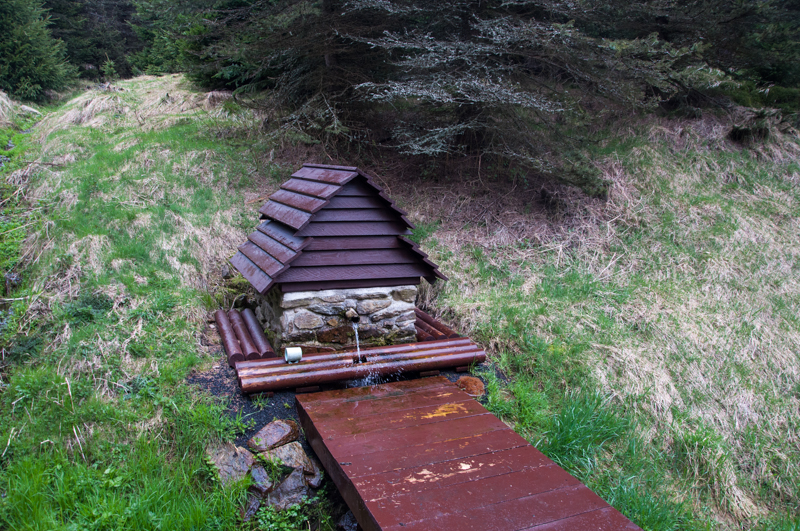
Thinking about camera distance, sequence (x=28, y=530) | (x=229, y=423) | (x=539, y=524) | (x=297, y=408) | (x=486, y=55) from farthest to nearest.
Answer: (x=486, y=55), (x=297, y=408), (x=229, y=423), (x=28, y=530), (x=539, y=524)

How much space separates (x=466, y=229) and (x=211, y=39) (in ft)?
21.0

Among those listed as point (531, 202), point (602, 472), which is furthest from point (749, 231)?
point (602, 472)

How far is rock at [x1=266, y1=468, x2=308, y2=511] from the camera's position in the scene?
10.3 ft

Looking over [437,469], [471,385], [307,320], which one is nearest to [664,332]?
[471,385]

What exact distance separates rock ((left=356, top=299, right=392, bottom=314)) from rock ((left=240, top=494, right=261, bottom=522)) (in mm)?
1928

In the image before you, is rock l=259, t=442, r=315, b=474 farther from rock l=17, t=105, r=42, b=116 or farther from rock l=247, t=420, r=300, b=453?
rock l=17, t=105, r=42, b=116

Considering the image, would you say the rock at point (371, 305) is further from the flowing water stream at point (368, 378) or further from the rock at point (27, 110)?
the rock at point (27, 110)

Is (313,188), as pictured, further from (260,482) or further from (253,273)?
(260,482)

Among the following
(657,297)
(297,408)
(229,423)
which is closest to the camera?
(229,423)

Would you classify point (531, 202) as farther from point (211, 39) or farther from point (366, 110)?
point (211, 39)

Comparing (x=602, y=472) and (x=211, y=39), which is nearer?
(x=602, y=472)

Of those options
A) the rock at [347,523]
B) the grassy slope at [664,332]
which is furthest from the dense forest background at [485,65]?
the rock at [347,523]

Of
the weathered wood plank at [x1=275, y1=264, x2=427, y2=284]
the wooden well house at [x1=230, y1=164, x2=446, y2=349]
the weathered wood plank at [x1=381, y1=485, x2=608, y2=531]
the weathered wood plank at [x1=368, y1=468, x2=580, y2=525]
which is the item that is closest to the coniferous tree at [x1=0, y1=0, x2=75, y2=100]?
the wooden well house at [x1=230, y1=164, x2=446, y2=349]

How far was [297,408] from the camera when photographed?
12.5 feet
